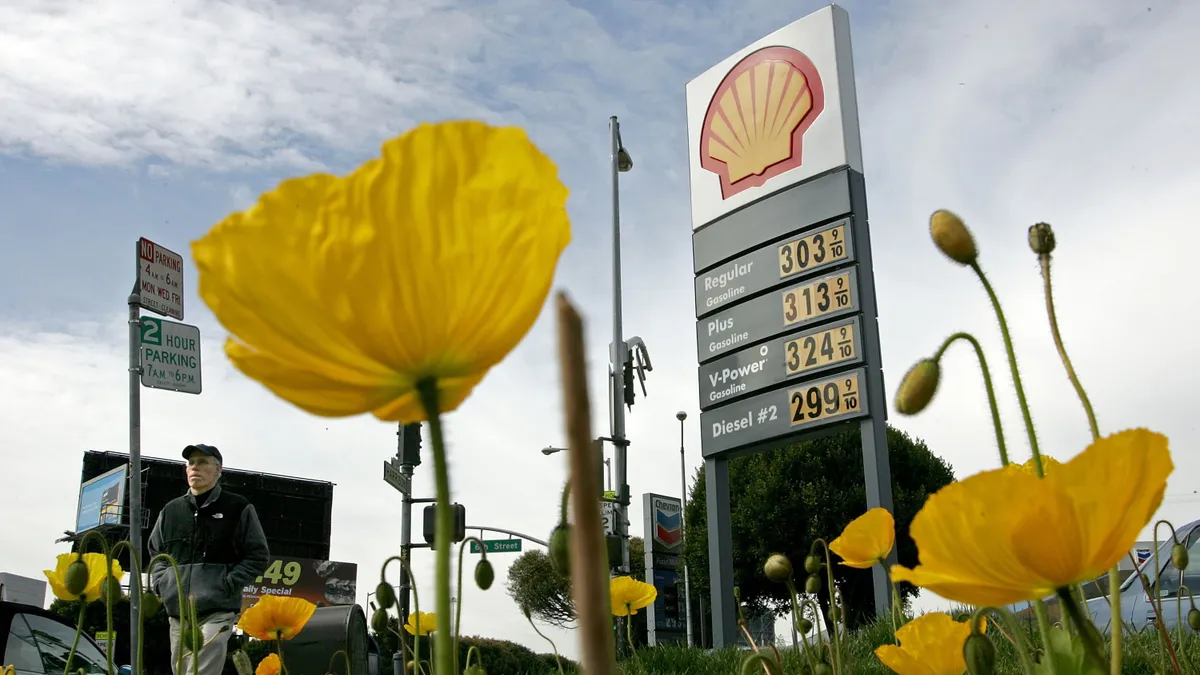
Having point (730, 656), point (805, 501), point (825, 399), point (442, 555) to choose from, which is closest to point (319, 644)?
point (730, 656)

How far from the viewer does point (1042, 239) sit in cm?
91

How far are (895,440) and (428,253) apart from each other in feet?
68.1

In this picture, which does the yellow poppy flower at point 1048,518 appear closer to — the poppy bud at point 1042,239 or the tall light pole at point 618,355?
the poppy bud at point 1042,239

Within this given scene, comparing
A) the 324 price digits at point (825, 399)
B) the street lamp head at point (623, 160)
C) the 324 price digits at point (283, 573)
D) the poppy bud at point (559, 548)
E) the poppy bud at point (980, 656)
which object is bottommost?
the poppy bud at point (980, 656)

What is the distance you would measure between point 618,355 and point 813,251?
5.19 m

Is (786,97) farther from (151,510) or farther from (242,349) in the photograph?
(151,510)

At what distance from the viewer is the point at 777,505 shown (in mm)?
19125

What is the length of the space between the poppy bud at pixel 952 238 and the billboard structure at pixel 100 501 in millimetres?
20833

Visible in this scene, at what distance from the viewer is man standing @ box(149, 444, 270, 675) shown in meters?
4.17

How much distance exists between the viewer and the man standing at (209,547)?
4168 mm

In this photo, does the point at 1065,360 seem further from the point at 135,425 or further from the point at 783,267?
the point at 783,267

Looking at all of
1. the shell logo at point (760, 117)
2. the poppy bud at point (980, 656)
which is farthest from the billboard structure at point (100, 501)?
the poppy bud at point (980, 656)

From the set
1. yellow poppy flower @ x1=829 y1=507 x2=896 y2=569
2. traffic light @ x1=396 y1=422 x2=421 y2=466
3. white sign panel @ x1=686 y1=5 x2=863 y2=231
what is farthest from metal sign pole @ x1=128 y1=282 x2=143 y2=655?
white sign panel @ x1=686 y1=5 x2=863 y2=231

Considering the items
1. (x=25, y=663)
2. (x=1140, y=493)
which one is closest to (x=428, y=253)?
(x=1140, y=493)
